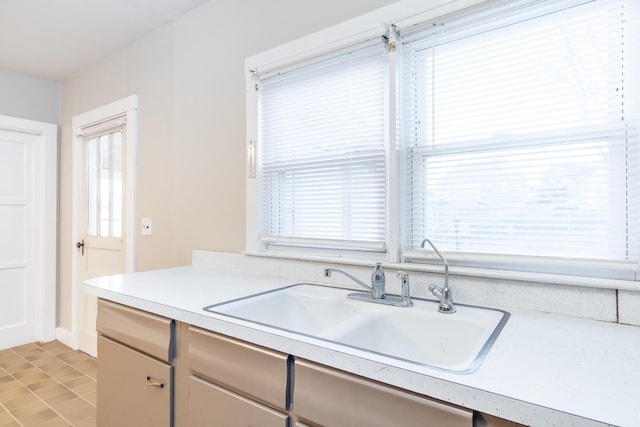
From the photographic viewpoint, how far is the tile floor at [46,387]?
220 cm

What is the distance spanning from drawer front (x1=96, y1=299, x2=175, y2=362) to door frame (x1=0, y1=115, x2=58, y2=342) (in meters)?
2.54

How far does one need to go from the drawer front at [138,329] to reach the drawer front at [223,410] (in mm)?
175

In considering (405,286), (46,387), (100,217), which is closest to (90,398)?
(46,387)

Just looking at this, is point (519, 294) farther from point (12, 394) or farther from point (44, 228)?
point (44, 228)

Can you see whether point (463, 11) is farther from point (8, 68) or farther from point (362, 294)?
point (8, 68)

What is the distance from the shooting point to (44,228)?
11.5 ft

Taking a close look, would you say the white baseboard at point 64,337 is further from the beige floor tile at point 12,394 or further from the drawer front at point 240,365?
the drawer front at point 240,365

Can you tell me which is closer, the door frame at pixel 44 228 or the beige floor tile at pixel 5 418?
the beige floor tile at pixel 5 418

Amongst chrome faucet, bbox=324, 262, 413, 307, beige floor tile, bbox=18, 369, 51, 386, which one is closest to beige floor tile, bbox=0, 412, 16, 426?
beige floor tile, bbox=18, 369, 51, 386

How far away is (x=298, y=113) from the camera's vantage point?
1.87m

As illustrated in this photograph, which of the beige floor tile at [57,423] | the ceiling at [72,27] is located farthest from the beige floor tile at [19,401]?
the ceiling at [72,27]

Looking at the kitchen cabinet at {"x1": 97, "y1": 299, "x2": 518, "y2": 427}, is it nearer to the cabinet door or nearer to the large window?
the cabinet door

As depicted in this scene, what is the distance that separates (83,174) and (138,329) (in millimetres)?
2511

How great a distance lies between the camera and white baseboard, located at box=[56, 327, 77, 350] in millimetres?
3396
